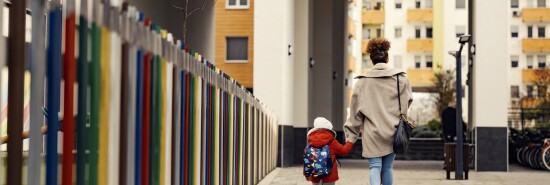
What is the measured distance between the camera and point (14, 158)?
3.19 metres

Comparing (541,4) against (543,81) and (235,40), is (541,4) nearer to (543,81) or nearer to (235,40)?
(543,81)

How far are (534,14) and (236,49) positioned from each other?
1464 inches

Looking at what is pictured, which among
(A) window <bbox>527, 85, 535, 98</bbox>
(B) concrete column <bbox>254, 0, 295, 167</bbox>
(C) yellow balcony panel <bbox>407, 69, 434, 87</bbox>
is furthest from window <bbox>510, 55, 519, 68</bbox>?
(B) concrete column <bbox>254, 0, 295, 167</bbox>

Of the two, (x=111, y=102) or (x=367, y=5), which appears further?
(x=367, y=5)

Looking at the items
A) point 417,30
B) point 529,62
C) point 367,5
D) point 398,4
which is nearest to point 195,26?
point 529,62

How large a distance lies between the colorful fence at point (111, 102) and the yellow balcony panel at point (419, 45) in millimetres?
77554

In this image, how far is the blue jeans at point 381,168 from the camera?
8477 millimetres

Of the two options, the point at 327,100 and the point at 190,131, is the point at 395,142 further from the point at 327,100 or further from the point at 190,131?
the point at 327,100

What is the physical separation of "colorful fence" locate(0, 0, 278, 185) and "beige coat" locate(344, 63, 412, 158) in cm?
187

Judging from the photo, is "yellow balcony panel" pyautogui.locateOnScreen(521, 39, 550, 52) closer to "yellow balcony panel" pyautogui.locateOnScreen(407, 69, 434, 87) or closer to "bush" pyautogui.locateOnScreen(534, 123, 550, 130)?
"yellow balcony panel" pyautogui.locateOnScreen(407, 69, 434, 87)

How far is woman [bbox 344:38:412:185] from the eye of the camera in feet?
27.8

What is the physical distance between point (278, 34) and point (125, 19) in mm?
17879

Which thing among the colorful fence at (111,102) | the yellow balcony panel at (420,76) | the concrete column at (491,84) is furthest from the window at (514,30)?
the colorful fence at (111,102)

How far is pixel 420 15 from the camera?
83250 millimetres
